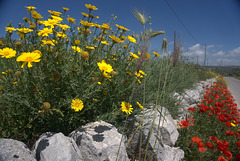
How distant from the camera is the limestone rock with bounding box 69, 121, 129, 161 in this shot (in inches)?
57.0

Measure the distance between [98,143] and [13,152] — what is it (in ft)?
2.29

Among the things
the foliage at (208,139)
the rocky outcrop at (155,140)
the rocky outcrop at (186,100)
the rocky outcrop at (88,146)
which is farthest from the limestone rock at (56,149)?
the rocky outcrop at (186,100)

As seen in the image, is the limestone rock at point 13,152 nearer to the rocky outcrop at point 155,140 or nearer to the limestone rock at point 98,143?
the limestone rock at point 98,143

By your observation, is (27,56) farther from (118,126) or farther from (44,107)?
(118,126)

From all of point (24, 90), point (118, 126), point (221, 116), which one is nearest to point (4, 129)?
point (24, 90)

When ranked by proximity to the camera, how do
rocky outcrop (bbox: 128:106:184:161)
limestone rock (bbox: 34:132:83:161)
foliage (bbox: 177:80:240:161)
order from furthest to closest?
foliage (bbox: 177:80:240:161)
rocky outcrop (bbox: 128:106:184:161)
limestone rock (bbox: 34:132:83:161)

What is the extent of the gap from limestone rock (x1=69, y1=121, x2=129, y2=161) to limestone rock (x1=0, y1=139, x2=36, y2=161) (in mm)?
476

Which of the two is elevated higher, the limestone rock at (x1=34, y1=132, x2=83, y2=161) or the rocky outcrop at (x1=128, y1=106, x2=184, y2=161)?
the limestone rock at (x1=34, y1=132, x2=83, y2=161)

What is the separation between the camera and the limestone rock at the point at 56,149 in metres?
1.23

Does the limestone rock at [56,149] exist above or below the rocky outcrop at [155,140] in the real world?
above

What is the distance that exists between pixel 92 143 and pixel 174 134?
1316 mm

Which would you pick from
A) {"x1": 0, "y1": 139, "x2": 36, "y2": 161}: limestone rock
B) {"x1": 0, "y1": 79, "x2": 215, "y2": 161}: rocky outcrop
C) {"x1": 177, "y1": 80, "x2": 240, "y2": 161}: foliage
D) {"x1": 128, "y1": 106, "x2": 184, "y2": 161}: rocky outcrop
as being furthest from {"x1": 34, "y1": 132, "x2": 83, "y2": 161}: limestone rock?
{"x1": 177, "y1": 80, "x2": 240, "y2": 161}: foliage

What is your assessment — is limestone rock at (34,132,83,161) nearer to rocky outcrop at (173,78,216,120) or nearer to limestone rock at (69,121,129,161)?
limestone rock at (69,121,129,161)

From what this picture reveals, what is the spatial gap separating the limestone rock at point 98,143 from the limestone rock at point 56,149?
0.39ft
